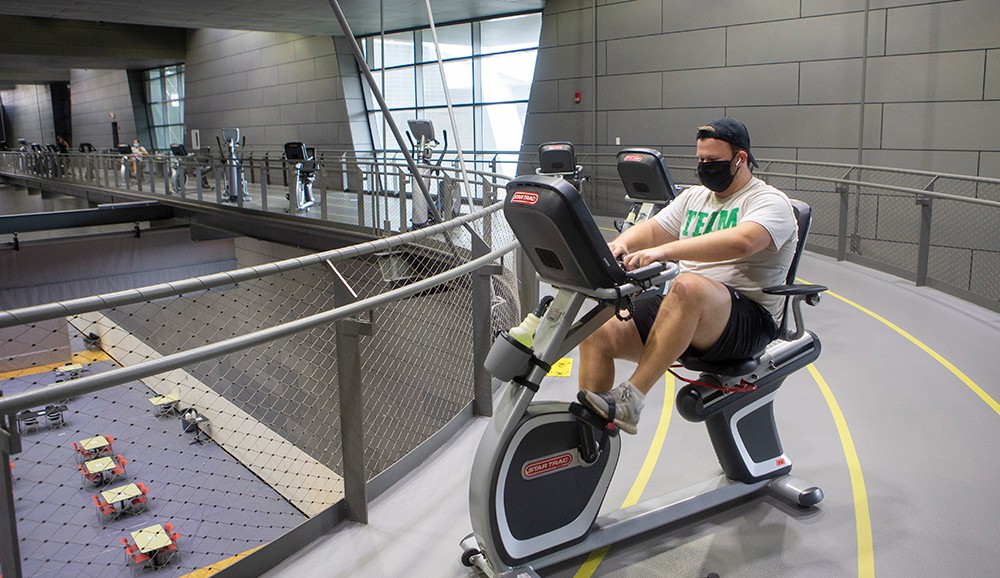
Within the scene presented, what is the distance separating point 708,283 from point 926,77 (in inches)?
278

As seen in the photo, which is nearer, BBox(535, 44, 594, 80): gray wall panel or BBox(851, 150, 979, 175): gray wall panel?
BBox(851, 150, 979, 175): gray wall panel

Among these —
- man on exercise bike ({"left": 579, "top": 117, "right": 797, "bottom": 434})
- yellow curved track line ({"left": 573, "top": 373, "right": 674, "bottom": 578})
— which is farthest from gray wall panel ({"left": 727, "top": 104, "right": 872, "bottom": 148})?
man on exercise bike ({"left": 579, "top": 117, "right": 797, "bottom": 434})

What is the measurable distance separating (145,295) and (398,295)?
3.05 feet

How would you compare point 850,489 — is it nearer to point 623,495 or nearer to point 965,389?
point 623,495

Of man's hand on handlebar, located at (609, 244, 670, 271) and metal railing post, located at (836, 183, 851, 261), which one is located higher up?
man's hand on handlebar, located at (609, 244, 670, 271)

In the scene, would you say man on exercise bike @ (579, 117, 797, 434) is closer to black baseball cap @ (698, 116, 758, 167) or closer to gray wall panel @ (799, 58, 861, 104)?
black baseball cap @ (698, 116, 758, 167)

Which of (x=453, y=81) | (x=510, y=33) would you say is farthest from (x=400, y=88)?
(x=510, y=33)

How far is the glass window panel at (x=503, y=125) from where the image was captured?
42.1 feet

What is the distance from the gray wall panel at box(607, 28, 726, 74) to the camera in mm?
9641

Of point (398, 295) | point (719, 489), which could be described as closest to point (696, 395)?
point (719, 489)

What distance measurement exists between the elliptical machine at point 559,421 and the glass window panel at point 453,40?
1152 cm

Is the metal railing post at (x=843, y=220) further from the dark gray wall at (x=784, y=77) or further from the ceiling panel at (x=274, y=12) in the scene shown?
the ceiling panel at (x=274, y=12)

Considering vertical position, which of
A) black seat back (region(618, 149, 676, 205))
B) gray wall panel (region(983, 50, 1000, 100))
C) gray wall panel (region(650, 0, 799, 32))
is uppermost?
gray wall panel (region(650, 0, 799, 32))

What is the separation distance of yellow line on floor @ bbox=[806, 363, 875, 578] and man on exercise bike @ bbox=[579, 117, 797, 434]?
2.38 ft
